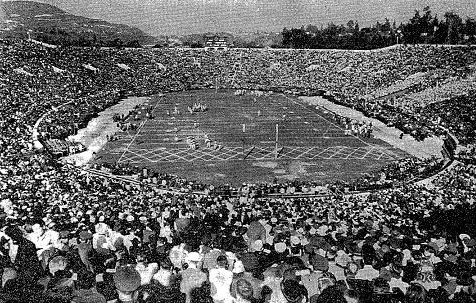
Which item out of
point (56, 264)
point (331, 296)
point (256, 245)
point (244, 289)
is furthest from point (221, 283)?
point (56, 264)

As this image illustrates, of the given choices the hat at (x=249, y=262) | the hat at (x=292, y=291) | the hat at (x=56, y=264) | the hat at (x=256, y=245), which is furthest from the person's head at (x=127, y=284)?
the hat at (x=256, y=245)

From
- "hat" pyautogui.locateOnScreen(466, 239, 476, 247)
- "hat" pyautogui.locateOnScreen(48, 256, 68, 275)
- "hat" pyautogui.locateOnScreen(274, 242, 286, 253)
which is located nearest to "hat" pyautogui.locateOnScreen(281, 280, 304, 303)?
"hat" pyautogui.locateOnScreen(274, 242, 286, 253)

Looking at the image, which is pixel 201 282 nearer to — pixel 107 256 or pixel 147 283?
pixel 147 283

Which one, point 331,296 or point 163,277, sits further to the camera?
point 163,277

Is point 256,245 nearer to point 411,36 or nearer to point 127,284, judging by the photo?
point 127,284

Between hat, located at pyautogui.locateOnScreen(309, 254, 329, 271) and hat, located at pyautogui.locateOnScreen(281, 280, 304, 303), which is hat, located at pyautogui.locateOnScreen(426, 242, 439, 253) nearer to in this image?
hat, located at pyautogui.locateOnScreen(309, 254, 329, 271)

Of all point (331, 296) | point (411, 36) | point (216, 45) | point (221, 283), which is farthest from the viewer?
point (216, 45)

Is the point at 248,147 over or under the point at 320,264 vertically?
under
